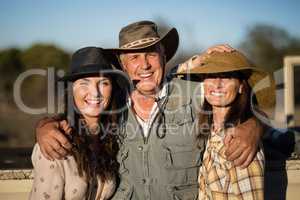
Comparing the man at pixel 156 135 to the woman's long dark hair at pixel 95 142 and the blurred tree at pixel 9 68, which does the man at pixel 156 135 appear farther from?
the blurred tree at pixel 9 68

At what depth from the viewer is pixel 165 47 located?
2.75 m

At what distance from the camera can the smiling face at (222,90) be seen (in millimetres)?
2104

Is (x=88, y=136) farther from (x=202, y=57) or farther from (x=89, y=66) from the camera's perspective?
(x=202, y=57)

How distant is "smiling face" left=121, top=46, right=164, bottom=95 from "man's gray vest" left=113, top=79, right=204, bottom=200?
18 centimetres

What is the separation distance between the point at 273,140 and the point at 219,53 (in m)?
0.79

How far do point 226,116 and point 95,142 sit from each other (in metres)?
0.68

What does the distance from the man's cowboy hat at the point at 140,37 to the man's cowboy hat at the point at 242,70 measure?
0.29 m

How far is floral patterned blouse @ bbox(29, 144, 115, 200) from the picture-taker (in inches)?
75.5

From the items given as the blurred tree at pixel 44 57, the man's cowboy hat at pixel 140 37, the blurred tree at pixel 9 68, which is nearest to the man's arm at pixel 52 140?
the man's cowboy hat at pixel 140 37

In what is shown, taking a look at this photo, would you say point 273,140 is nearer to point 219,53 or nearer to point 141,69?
point 219,53

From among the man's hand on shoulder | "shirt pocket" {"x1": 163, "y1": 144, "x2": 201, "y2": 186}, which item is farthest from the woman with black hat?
the man's hand on shoulder

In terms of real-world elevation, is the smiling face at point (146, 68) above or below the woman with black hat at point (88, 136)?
above

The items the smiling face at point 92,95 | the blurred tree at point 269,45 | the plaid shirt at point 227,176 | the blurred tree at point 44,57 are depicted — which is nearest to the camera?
the plaid shirt at point 227,176

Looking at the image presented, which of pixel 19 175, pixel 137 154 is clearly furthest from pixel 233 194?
pixel 19 175
